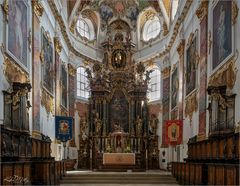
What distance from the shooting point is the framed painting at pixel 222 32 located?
15154 mm

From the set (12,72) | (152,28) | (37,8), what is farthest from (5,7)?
(152,28)

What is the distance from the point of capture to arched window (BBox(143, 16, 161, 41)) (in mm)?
34594

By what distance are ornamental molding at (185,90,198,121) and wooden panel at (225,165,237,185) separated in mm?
9080

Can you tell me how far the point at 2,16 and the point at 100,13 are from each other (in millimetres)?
21152

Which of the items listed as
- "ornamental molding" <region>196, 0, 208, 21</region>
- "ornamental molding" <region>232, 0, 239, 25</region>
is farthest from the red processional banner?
"ornamental molding" <region>232, 0, 239, 25</region>

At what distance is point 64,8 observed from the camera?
99.2 ft

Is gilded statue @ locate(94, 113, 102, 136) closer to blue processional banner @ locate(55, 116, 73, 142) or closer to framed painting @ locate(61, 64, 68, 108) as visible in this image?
framed painting @ locate(61, 64, 68, 108)

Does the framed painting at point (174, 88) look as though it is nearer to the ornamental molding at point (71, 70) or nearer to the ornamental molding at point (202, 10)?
the ornamental molding at point (71, 70)

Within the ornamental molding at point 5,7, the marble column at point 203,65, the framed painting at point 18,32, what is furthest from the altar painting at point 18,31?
the marble column at point 203,65

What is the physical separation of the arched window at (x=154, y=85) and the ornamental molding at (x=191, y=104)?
407 inches

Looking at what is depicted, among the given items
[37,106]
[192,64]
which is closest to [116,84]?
[192,64]

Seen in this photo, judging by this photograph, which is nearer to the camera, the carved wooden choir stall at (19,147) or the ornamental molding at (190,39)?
the carved wooden choir stall at (19,147)

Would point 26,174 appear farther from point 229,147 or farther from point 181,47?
point 181,47

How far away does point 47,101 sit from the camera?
22672 millimetres
